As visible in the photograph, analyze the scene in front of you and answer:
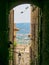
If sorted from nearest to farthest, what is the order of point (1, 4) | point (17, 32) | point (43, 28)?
point (1, 4) → point (43, 28) → point (17, 32)

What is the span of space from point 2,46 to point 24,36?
6801 millimetres

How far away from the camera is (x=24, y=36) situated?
14.3 meters

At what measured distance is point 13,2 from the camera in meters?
8.26

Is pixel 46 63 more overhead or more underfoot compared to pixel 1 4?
more underfoot

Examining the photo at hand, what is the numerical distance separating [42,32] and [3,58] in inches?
68.3

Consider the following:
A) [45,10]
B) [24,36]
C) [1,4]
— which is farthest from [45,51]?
[24,36]

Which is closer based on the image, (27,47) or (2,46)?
(2,46)

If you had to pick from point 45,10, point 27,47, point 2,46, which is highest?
point 45,10

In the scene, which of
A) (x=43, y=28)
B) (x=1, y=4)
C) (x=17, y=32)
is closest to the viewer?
(x=1, y=4)

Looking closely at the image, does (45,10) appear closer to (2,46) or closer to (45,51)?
(45,51)

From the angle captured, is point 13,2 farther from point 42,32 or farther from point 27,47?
point 27,47

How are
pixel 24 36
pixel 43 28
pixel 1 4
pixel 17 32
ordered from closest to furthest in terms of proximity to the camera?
pixel 1 4 < pixel 43 28 < pixel 24 36 < pixel 17 32

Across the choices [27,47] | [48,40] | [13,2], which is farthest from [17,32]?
[48,40]

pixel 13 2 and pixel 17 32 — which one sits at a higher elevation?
pixel 13 2
